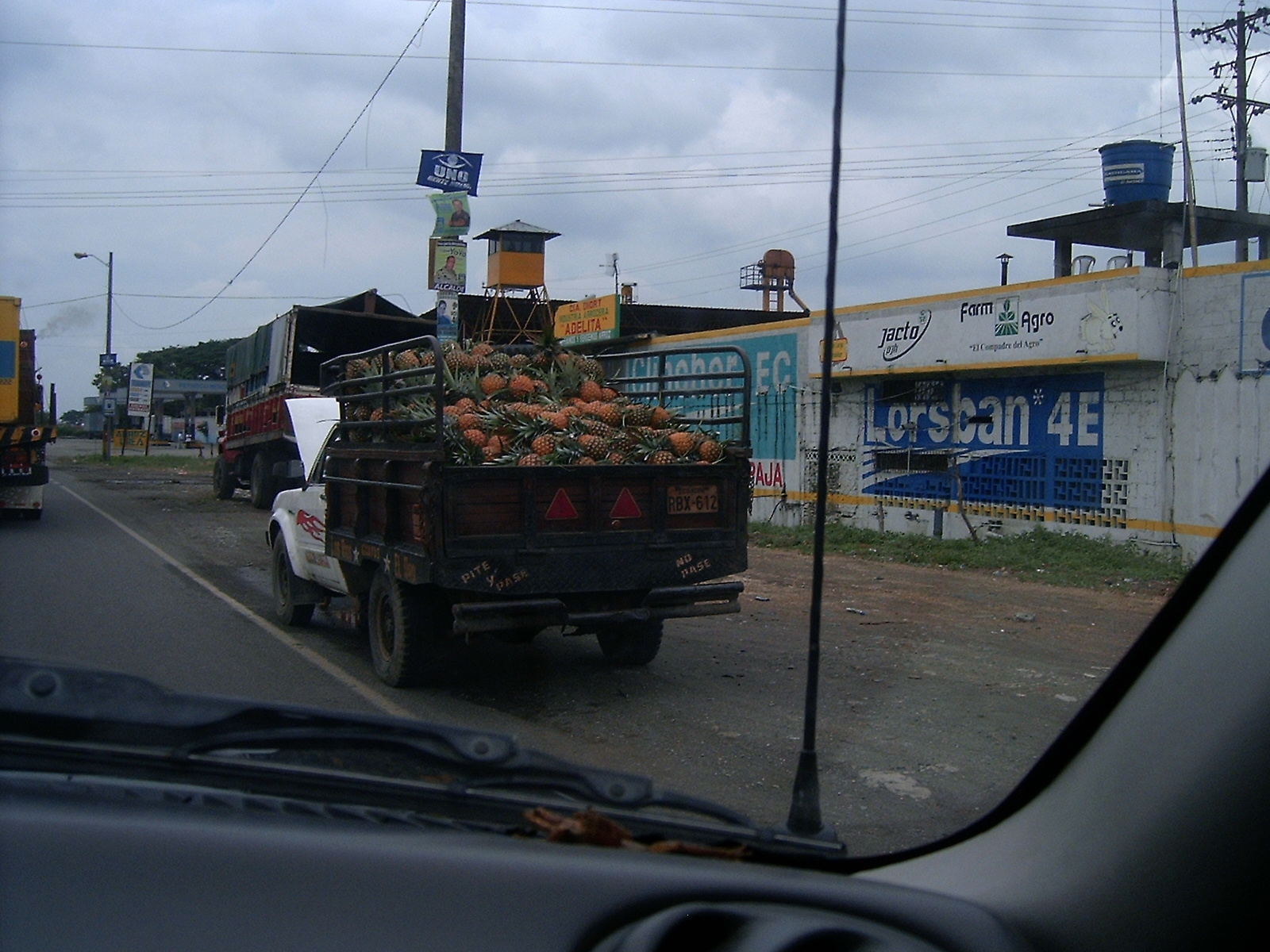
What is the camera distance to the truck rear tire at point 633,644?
798 centimetres

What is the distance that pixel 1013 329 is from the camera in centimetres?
1545

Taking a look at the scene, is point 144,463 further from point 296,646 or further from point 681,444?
point 681,444

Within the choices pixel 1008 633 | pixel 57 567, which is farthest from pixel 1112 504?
pixel 57 567

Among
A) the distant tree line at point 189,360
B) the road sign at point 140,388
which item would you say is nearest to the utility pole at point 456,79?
the road sign at point 140,388

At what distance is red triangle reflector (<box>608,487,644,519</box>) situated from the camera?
7.19m

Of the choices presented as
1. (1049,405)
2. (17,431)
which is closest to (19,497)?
(17,431)

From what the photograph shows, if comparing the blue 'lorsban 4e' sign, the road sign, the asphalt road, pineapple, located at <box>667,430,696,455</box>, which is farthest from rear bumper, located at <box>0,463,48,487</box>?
the road sign

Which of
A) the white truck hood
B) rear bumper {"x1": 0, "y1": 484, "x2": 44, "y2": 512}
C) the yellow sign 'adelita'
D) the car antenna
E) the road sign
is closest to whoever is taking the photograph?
the car antenna

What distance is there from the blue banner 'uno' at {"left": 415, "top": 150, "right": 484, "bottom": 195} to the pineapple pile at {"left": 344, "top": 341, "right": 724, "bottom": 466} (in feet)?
18.2

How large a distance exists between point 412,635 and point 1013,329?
36.0 ft

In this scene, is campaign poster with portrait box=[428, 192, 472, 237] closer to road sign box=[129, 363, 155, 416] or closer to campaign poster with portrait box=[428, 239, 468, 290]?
campaign poster with portrait box=[428, 239, 468, 290]

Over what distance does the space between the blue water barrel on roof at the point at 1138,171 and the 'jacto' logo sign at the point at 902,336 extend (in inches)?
125

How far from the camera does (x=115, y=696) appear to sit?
221cm

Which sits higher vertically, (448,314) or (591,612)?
(448,314)
